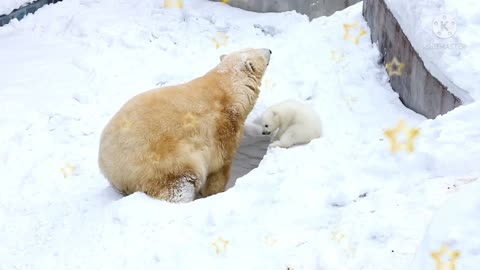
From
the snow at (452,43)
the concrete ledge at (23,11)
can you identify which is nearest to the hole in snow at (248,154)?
the snow at (452,43)

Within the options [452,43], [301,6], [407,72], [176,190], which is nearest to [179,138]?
[176,190]

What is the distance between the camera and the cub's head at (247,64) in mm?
6652

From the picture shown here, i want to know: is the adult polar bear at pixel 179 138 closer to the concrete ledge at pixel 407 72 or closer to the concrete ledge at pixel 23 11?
the concrete ledge at pixel 407 72

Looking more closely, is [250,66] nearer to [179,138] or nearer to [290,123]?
[290,123]

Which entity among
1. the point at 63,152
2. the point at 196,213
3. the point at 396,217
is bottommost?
the point at 63,152

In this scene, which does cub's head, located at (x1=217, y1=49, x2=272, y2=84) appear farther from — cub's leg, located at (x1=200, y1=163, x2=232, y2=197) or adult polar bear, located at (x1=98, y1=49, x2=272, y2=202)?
cub's leg, located at (x1=200, y1=163, x2=232, y2=197)

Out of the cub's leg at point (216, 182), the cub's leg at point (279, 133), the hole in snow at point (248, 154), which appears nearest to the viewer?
the cub's leg at point (216, 182)

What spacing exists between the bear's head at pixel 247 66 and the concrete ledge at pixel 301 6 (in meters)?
3.29

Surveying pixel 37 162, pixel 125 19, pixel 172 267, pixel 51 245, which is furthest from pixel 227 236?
pixel 125 19

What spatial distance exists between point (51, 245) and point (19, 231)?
0.54m

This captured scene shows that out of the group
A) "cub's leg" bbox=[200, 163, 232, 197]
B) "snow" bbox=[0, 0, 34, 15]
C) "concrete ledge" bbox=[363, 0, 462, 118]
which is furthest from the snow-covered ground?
"cub's leg" bbox=[200, 163, 232, 197]

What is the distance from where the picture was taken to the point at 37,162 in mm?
7035

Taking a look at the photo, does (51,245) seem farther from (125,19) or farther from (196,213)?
(125,19)

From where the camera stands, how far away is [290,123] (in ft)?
22.2
